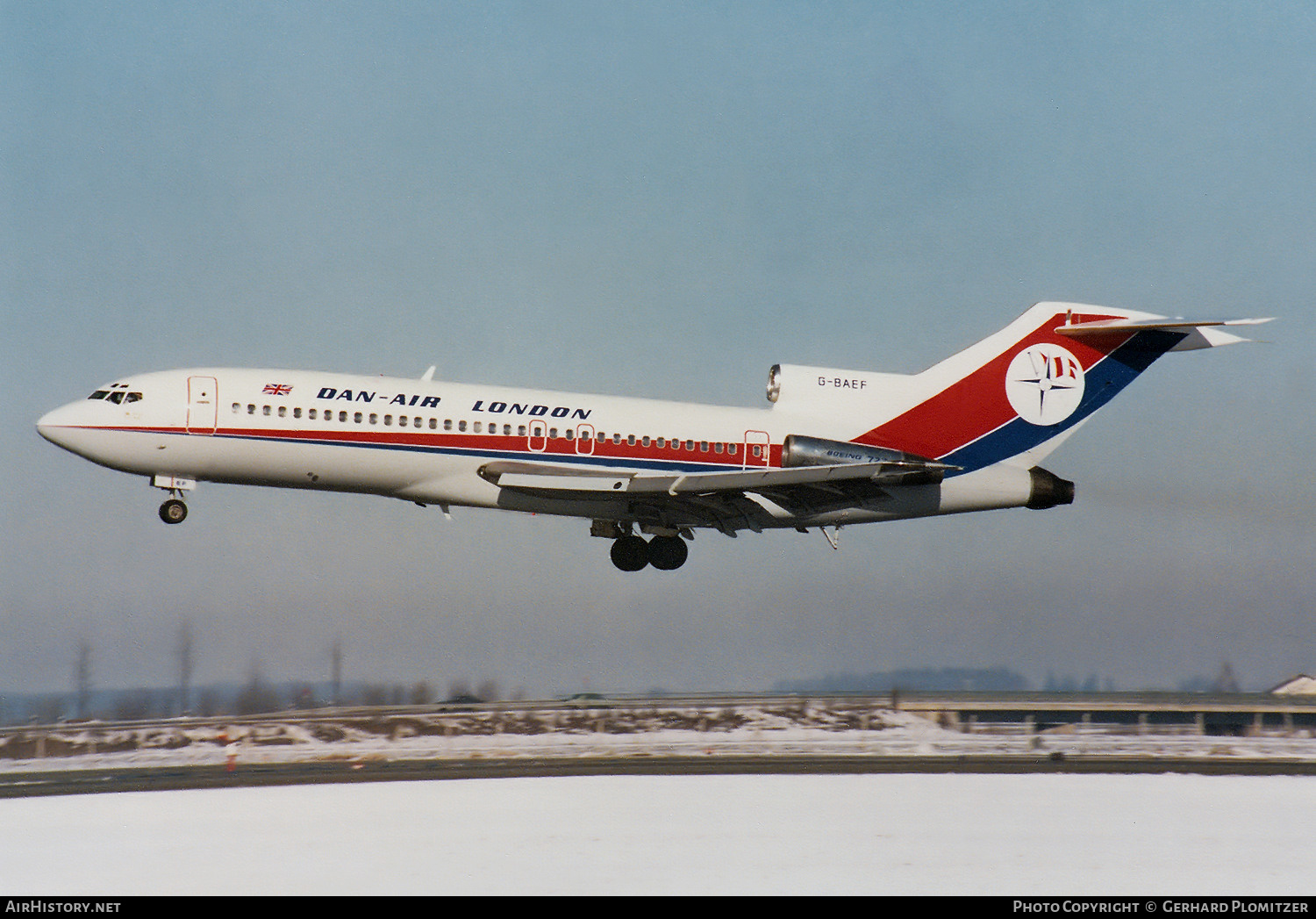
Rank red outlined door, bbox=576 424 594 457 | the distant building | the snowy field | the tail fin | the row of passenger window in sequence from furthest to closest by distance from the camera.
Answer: the distant building, the tail fin, red outlined door, bbox=576 424 594 457, the row of passenger window, the snowy field

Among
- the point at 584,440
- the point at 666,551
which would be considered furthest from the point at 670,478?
the point at 666,551

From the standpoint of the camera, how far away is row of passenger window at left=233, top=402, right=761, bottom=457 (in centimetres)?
3012

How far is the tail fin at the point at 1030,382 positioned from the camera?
34.9m

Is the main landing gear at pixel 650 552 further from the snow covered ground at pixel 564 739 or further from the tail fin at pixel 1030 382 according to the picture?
the tail fin at pixel 1030 382

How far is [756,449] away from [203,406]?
13271 mm

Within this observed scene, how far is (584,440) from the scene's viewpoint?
104ft

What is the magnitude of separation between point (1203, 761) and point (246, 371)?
27.0m

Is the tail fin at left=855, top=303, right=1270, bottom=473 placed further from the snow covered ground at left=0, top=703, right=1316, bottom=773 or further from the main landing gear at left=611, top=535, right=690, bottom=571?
the snow covered ground at left=0, top=703, right=1316, bottom=773

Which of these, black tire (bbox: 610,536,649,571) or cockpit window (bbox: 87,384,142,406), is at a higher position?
cockpit window (bbox: 87,384,142,406)

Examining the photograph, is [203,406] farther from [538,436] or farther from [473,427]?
[538,436]

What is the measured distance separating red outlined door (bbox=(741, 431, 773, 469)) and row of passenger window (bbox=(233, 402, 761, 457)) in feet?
0.23

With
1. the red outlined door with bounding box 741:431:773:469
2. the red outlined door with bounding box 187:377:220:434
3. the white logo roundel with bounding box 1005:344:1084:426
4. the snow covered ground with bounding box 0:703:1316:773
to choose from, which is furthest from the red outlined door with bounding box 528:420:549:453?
the white logo roundel with bounding box 1005:344:1084:426

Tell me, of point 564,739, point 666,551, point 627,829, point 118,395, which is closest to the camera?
point 627,829
